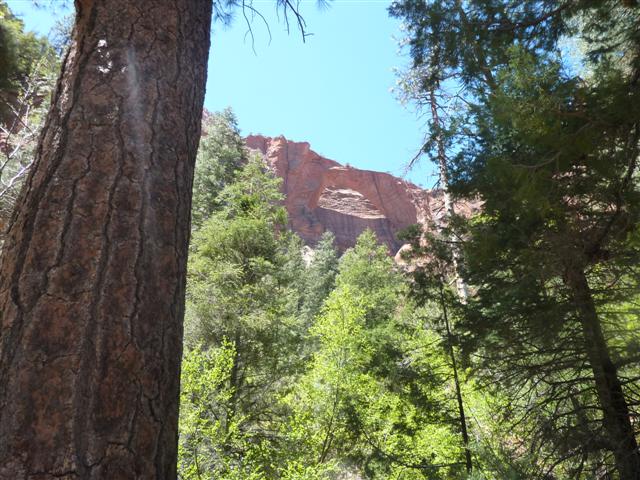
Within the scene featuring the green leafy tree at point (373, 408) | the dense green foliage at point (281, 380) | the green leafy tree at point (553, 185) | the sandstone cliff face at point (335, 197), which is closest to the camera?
the green leafy tree at point (553, 185)

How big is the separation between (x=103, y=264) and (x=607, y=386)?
486 centimetres

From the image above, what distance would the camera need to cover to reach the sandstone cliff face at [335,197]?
53.8 meters

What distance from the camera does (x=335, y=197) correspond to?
5625 cm

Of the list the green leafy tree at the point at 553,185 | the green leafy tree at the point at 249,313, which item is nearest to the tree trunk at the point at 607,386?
the green leafy tree at the point at 553,185

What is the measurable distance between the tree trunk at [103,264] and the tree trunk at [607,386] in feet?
13.7

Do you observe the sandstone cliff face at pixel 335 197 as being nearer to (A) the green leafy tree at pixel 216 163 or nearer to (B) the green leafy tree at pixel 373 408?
(A) the green leafy tree at pixel 216 163

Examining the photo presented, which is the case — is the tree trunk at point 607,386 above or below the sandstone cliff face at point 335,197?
below

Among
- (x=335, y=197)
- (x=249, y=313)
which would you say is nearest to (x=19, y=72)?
(x=249, y=313)

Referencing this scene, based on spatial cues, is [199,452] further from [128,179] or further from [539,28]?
[539,28]

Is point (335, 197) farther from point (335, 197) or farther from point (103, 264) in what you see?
point (103, 264)

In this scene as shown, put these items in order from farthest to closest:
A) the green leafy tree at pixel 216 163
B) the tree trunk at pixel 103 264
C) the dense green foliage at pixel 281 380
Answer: the green leafy tree at pixel 216 163
the dense green foliage at pixel 281 380
the tree trunk at pixel 103 264

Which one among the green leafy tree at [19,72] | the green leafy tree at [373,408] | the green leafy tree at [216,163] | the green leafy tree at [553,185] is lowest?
the green leafy tree at [373,408]

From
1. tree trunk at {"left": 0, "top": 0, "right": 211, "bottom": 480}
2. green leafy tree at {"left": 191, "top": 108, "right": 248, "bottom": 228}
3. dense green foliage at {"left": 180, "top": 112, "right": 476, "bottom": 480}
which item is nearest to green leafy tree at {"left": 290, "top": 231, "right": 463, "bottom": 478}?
dense green foliage at {"left": 180, "top": 112, "right": 476, "bottom": 480}

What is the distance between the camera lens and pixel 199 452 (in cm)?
691
